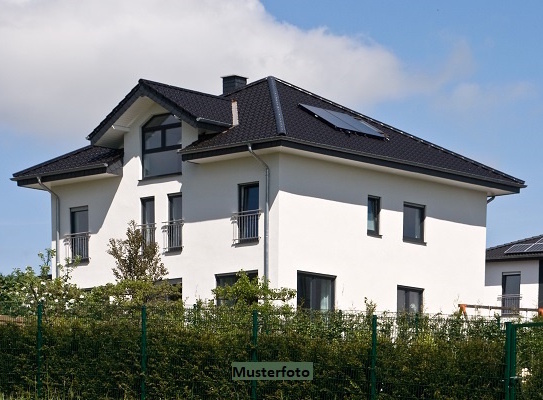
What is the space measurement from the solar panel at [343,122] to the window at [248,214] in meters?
2.89

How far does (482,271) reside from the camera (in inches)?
1326

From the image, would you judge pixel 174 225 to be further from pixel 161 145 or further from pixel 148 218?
pixel 161 145

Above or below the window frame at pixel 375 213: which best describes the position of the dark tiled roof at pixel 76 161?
above

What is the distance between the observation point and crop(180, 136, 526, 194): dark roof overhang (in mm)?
28156

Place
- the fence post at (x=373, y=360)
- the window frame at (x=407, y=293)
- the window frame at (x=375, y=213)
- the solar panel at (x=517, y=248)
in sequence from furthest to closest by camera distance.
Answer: the solar panel at (x=517, y=248) → the window frame at (x=407, y=293) → the window frame at (x=375, y=213) → the fence post at (x=373, y=360)

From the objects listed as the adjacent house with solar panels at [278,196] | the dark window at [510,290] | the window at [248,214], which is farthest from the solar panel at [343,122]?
the dark window at [510,290]

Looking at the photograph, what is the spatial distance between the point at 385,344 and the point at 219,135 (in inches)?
511

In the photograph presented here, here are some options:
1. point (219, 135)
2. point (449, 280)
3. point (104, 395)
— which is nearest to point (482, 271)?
point (449, 280)

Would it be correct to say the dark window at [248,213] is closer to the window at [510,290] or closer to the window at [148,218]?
the window at [148,218]

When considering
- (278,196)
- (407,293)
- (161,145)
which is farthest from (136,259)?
(407,293)

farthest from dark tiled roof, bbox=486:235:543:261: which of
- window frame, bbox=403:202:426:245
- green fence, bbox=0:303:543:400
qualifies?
green fence, bbox=0:303:543:400

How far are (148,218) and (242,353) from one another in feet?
43.6

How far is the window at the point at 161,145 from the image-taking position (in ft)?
104

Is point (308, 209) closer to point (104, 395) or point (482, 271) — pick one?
point (482, 271)
